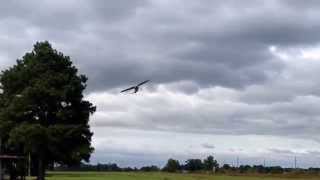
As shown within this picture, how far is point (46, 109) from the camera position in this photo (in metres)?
67.9

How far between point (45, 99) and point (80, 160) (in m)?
6.72

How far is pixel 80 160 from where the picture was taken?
6869cm

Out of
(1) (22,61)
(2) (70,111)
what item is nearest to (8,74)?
(1) (22,61)

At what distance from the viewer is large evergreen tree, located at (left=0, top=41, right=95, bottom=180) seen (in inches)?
2606

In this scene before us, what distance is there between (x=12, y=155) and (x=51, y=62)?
11929 mm

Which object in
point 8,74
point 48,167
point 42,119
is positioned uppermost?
point 8,74

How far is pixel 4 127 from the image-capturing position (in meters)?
68.8

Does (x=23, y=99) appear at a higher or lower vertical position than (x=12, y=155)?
higher

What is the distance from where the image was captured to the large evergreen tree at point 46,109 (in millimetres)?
66188

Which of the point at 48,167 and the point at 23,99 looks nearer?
the point at 23,99

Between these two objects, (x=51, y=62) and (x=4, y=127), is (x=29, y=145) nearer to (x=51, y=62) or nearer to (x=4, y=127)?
(x=4, y=127)

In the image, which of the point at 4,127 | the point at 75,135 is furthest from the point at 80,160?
the point at 4,127

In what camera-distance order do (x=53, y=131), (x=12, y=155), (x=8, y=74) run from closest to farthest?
1. (x=53, y=131)
2. (x=8, y=74)
3. (x=12, y=155)

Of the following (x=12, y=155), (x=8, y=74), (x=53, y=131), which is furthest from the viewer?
(x=12, y=155)
